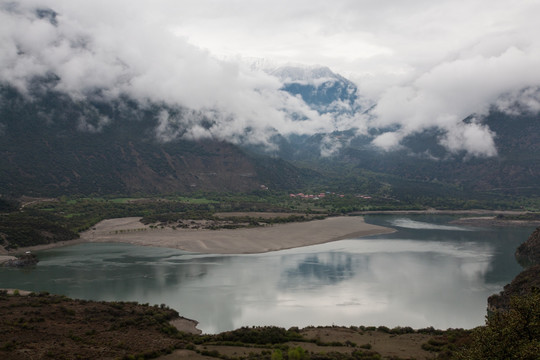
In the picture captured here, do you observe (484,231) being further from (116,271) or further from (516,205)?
(116,271)

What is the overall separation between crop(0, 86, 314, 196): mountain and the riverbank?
3490cm

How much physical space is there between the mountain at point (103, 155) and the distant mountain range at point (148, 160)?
0.74 ft

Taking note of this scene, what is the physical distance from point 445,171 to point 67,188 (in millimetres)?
115691

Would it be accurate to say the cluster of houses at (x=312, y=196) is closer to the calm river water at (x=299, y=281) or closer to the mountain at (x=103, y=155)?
the mountain at (x=103, y=155)

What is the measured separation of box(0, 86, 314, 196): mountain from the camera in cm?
10581

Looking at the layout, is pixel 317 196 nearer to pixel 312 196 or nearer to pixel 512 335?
pixel 312 196

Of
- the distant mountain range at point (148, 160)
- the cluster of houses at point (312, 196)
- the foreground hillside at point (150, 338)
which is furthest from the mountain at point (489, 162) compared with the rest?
the foreground hillside at point (150, 338)

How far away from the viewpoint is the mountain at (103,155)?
105812 mm

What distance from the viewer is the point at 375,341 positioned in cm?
2784

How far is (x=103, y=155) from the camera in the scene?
12025 cm

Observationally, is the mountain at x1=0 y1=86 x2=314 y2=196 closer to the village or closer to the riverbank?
the village

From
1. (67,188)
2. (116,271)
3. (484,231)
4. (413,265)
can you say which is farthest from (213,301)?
(67,188)

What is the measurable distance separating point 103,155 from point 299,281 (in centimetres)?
8969

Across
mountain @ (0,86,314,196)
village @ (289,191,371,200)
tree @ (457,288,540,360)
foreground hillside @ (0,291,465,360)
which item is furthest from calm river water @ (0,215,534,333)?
village @ (289,191,371,200)
